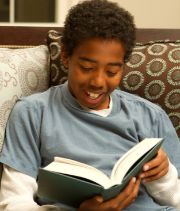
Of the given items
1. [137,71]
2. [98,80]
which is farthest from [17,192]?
[137,71]

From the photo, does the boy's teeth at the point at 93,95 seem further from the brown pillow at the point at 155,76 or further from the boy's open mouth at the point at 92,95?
the brown pillow at the point at 155,76

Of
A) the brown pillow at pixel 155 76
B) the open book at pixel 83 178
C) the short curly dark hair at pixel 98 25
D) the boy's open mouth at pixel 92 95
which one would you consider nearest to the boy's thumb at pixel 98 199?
the open book at pixel 83 178

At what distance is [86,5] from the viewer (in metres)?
0.89

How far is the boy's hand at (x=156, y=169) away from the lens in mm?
751

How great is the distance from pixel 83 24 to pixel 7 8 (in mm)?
1265

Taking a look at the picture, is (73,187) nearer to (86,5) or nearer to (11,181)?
(11,181)

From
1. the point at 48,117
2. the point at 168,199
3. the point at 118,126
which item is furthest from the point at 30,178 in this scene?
the point at 168,199

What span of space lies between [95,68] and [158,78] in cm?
40

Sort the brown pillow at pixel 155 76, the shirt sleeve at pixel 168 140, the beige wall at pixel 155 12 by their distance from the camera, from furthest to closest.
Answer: the beige wall at pixel 155 12
the brown pillow at pixel 155 76
the shirt sleeve at pixel 168 140

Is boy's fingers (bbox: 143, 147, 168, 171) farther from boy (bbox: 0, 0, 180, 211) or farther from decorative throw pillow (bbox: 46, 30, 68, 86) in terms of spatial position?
decorative throw pillow (bbox: 46, 30, 68, 86)

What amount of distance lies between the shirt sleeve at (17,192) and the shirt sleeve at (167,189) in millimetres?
334

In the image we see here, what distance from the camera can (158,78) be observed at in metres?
1.12

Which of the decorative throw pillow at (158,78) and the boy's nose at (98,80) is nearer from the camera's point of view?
the boy's nose at (98,80)

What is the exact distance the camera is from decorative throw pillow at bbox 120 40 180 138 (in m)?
1.11
